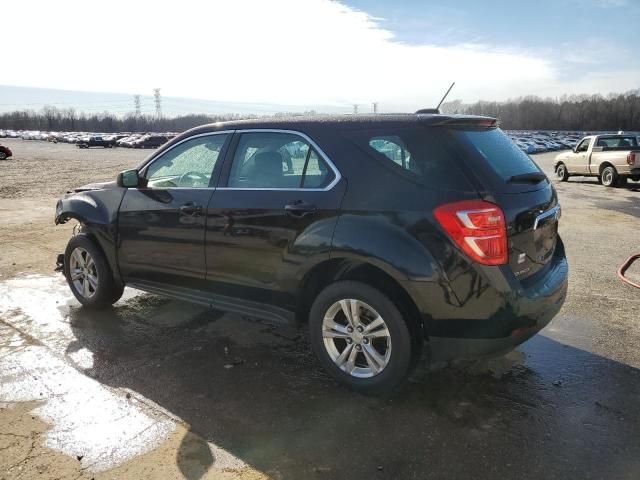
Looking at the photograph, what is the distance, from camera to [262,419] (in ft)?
10.5

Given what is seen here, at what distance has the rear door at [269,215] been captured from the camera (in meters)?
3.45

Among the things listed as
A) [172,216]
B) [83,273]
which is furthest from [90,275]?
[172,216]

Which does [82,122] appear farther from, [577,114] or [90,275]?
[90,275]

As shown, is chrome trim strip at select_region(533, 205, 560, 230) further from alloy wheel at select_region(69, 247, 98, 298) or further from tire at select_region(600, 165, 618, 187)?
tire at select_region(600, 165, 618, 187)

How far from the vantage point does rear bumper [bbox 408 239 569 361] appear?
3023mm

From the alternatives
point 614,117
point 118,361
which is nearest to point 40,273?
point 118,361

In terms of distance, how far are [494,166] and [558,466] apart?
1.71 meters

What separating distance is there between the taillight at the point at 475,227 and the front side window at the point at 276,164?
0.84 metres

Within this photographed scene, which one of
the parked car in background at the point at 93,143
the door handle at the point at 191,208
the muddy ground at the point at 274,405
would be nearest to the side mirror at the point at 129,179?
the door handle at the point at 191,208

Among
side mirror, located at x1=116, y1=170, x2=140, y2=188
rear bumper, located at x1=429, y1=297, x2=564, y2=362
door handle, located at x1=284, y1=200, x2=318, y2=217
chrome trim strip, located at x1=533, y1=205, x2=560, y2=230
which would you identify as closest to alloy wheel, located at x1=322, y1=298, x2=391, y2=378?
rear bumper, located at x1=429, y1=297, x2=564, y2=362

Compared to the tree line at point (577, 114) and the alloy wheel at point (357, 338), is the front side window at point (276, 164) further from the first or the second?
the tree line at point (577, 114)

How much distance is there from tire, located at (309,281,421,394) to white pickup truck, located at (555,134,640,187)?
53.3 feet

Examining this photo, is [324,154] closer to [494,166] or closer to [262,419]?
[494,166]

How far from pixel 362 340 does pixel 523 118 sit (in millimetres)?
169964
